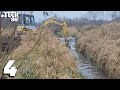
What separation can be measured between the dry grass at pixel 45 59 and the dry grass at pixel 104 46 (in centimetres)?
70

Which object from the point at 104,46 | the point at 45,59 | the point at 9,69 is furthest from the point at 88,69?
the point at 9,69

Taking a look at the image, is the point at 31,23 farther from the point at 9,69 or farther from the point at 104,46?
the point at 104,46

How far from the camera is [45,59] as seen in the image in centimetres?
493

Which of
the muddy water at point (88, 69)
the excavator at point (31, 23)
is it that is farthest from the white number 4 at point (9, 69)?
the muddy water at point (88, 69)

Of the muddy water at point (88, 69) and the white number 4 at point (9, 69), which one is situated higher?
the white number 4 at point (9, 69)

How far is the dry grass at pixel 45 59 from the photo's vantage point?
4.20 metres

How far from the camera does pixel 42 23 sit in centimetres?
360

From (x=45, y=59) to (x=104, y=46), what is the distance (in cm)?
199

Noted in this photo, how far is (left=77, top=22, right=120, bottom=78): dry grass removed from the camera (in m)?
5.64

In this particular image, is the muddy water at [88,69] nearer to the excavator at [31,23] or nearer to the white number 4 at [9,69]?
the excavator at [31,23]
